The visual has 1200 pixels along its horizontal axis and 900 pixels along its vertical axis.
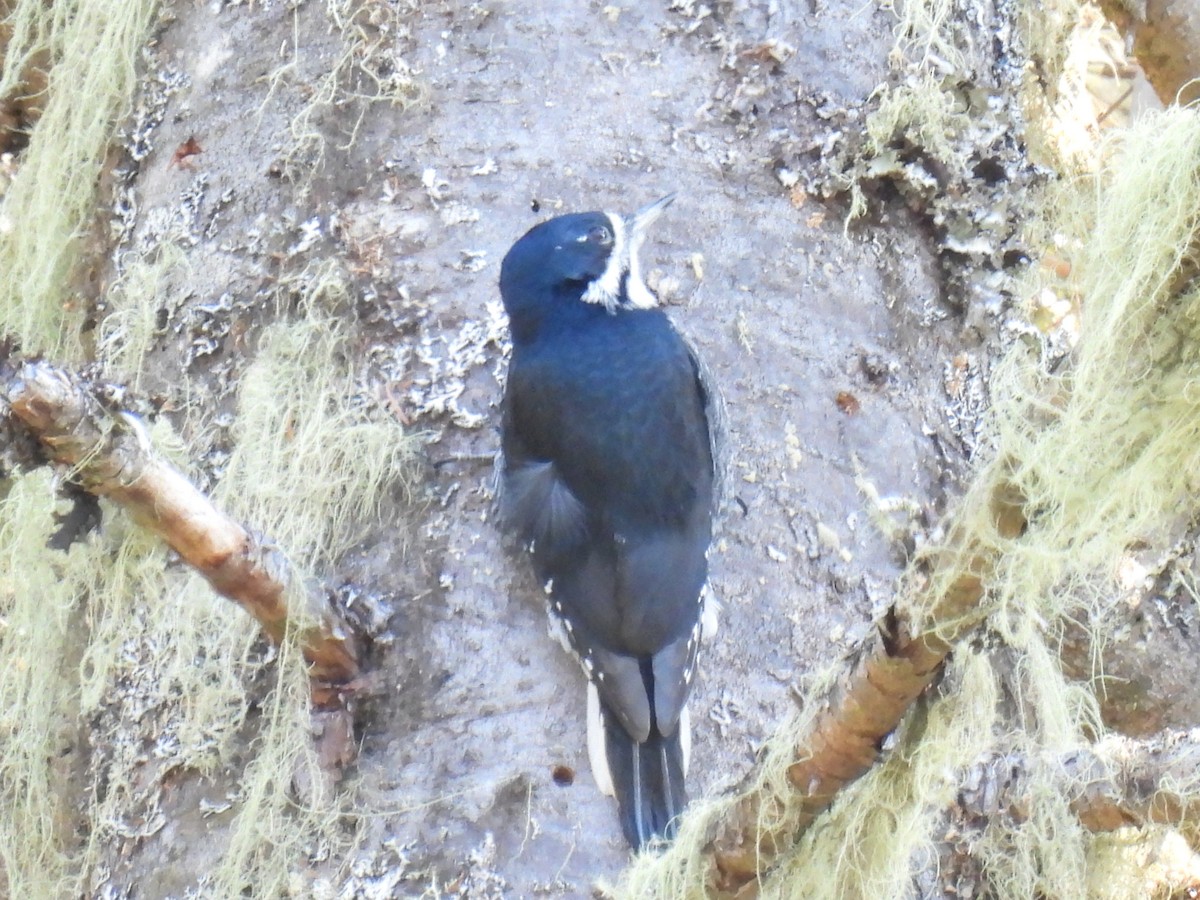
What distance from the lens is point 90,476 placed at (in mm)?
1823

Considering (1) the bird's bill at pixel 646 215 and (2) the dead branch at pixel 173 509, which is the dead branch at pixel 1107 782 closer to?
(2) the dead branch at pixel 173 509

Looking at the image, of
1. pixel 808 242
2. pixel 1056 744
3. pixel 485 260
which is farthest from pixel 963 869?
pixel 485 260

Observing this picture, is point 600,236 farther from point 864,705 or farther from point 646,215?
point 864,705

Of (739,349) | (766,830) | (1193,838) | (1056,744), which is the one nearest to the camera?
(1193,838)

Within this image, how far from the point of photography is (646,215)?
252 cm

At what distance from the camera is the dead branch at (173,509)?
174 centimetres

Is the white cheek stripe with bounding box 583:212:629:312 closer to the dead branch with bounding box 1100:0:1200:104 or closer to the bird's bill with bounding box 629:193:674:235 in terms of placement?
the bird's bill with bounding box 629:193:674:235

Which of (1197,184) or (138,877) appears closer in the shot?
(1197,184)

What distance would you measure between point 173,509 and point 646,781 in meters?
0.75

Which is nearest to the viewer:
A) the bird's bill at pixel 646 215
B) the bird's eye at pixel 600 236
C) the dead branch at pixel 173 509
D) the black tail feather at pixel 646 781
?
the dead branch at pixel 173 509

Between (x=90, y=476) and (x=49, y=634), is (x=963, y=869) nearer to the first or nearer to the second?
(x=90, y=476)

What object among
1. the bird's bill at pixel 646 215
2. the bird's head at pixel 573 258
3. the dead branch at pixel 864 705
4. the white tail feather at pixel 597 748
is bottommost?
the white tail feather at pixel 597 748

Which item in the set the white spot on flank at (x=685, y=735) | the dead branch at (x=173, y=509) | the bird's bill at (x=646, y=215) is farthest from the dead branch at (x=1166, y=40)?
the dead branch at (x=173, y=509)

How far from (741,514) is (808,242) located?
479mm
